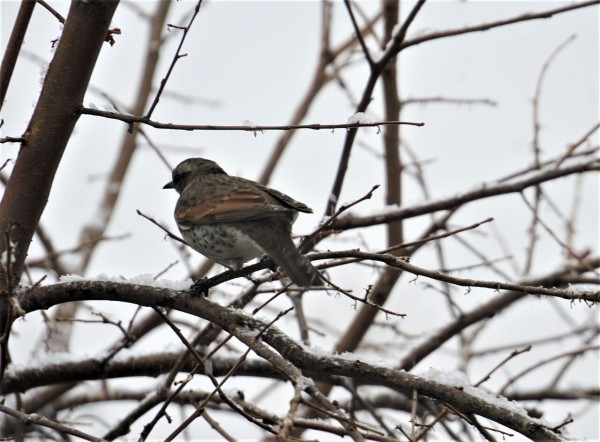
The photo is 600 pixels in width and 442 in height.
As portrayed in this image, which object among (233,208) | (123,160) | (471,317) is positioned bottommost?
(233,208)

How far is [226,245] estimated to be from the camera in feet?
15.8

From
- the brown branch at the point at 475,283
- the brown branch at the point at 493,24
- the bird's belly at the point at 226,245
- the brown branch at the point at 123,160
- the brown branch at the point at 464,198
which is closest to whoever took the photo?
the brown branch at the point at 475,283

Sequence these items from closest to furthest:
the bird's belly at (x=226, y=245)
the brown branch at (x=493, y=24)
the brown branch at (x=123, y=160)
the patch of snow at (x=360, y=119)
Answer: the patch of snow at (x=360, y=119), the bird's belly at (x=226, y=245), the brown branch at (x=493, y=24), the brown branch at (x=123, y=160)

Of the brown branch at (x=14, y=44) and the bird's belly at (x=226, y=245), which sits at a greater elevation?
the bird's belly at (x=226, y=245)

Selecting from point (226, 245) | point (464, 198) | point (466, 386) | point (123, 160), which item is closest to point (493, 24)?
point (464, 198)

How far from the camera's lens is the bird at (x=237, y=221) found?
4.55 meters

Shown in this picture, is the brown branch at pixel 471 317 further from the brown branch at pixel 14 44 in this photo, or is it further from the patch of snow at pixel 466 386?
the brown branch at pixel 14 44

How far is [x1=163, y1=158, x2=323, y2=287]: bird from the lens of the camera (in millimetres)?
4547

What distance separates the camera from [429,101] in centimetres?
636

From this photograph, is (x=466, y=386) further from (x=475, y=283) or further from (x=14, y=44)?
(x=14, y=44)

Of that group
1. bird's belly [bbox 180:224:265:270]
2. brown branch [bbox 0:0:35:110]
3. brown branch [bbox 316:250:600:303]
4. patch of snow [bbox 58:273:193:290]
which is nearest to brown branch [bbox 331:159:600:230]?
bird's belly [bbox 180:224:265:270]

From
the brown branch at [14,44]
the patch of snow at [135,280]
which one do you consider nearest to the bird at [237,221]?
the patch of snow at [135,280]

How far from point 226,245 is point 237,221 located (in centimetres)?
15

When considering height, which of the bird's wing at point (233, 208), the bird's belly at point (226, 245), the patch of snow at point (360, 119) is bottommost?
the patch of snow at point (360, 119)
